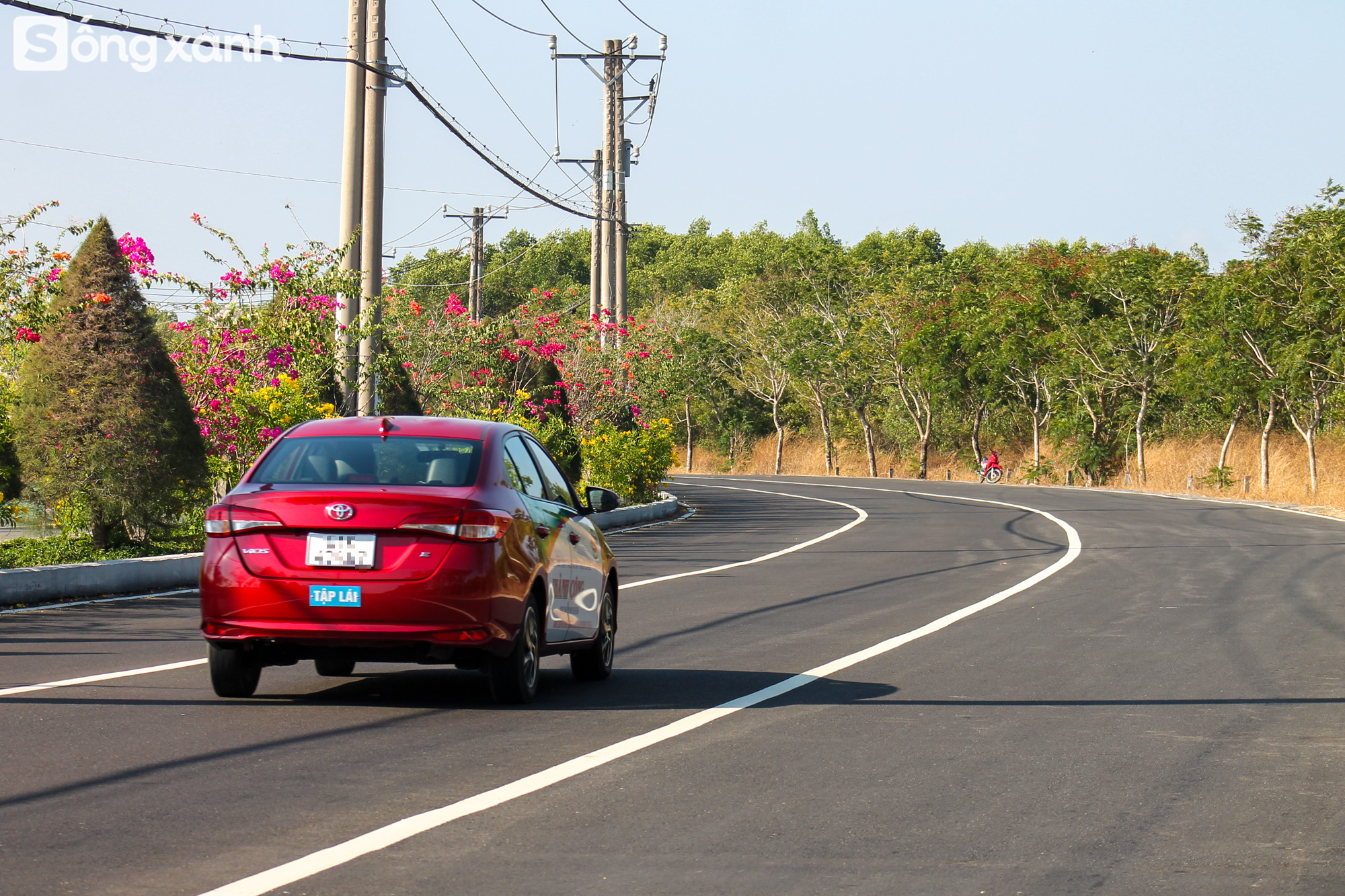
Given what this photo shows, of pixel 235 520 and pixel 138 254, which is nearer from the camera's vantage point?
pixel 235 520

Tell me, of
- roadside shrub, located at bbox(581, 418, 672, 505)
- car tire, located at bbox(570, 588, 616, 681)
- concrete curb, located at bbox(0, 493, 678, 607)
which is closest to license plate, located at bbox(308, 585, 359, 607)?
car tire, located at bbox(570, 588, 616, 681)

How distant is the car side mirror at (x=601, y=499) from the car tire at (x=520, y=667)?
50.0 inches

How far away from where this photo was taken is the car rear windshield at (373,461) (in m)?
8.64

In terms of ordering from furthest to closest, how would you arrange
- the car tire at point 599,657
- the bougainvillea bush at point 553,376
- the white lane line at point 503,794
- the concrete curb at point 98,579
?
the bougainvillea bush at point 553,376 → the concrete curb at point 98,579 → the car tire at point 599,657 → the white lane line at point 503,794

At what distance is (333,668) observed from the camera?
9.98 meters

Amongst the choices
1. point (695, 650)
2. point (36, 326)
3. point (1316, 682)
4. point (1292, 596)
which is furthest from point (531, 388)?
point (1316, 682)

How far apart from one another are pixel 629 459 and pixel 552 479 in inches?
905

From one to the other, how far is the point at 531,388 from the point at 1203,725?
82.3 feet

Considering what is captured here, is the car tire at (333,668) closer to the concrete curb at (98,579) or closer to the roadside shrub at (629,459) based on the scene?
the concrete curb at (98,579)

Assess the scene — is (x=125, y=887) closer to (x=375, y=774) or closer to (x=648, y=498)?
(x=375, y=774)

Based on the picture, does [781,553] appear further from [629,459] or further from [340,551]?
[340,551]

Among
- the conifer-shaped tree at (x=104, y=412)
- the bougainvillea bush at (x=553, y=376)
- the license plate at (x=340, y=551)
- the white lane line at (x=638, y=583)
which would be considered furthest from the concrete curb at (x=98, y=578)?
the bougainvillea bush at (x=553, y=376)

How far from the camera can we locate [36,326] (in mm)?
16656

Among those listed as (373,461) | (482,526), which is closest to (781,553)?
(373,461)
